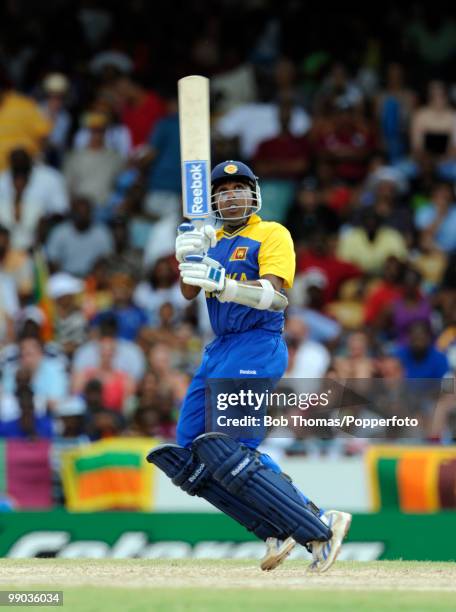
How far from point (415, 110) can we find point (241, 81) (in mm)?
1742

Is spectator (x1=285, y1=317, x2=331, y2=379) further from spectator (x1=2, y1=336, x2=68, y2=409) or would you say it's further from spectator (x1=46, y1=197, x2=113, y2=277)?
spectator (x1=46, y1=197, x2=113, y2=277)

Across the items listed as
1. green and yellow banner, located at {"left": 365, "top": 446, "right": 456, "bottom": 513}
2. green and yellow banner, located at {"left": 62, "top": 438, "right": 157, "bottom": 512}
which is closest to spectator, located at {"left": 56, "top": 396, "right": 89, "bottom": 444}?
green and yellow banner, located at {"left": 62, "top": 438, "right": 157, "bottom": 512}

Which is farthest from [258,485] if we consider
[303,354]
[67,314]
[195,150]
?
[67,314]

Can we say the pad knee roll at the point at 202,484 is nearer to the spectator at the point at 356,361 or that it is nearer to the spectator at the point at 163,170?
the spectator at the point at 356,361

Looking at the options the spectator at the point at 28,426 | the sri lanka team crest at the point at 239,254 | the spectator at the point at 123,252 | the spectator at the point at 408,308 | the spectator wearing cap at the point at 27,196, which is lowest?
the spectator at the point at 28,426

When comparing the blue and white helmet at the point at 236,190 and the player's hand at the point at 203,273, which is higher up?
the blue and white helmet at the point at 236,190

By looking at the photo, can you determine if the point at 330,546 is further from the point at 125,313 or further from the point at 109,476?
the point at 125,313

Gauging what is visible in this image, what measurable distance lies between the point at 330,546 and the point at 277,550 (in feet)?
0.79

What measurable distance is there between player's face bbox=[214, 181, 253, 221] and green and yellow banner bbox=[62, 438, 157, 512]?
9.51 ft

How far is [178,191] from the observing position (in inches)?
555

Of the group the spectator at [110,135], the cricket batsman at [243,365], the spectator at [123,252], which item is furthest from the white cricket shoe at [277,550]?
the spectator at [110,135]

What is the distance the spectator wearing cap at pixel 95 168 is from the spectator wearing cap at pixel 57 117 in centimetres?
34

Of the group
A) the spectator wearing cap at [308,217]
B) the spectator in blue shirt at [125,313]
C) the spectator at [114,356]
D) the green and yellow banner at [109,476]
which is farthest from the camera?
the spectator wearing cap at [308,217]

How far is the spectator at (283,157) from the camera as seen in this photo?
1391 cm
